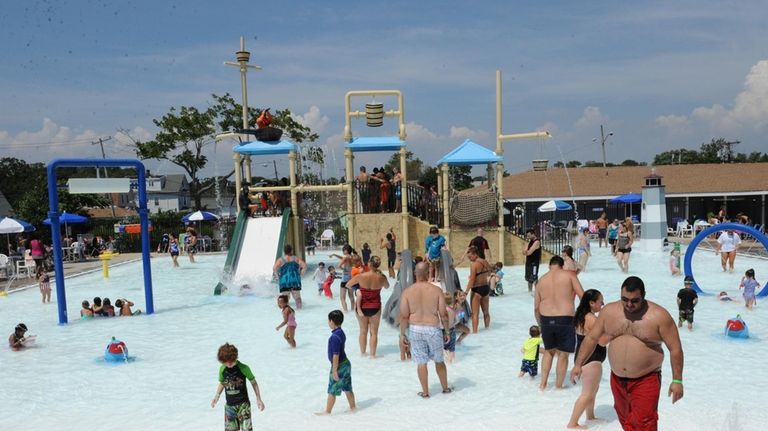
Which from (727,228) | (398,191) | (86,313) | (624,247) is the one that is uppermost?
(398,191)

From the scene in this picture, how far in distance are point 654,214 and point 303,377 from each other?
58.0ft

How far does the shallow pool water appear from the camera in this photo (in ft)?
19.4

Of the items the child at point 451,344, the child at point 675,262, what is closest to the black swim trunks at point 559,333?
the child at point 451,344

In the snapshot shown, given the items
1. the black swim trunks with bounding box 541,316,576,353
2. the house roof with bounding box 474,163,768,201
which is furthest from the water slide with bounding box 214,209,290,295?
the house roof with bounding box 474,163,768,201

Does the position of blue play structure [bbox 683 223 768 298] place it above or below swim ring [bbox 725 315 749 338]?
above

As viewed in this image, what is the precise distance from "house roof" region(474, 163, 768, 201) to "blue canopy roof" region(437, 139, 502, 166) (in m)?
13.4

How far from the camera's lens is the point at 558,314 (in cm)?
630

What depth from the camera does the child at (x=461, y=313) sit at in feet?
28.2

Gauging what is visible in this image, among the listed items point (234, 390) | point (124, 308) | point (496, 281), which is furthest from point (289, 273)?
point (234, 390)

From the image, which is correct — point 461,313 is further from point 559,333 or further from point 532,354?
point 559,333

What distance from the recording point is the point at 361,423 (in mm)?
→ 5793

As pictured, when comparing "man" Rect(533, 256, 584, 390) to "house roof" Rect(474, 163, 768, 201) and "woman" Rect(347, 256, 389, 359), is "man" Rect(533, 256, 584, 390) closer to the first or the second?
"woman" Rect(347, 256, 389, 359)

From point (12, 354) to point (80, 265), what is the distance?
1566 centimetres

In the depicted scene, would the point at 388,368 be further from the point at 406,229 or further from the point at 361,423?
the point at 406,229
